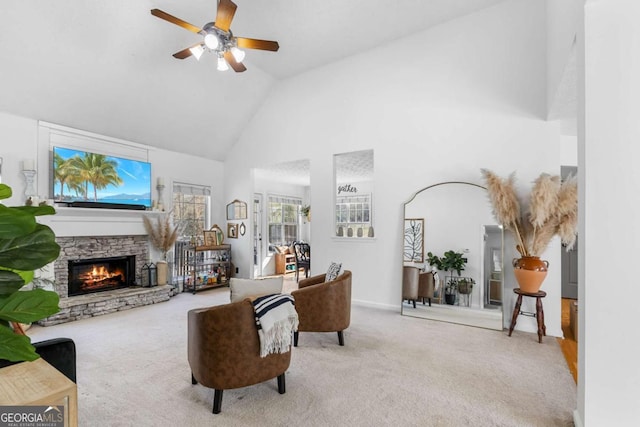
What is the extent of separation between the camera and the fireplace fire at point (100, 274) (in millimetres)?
4949

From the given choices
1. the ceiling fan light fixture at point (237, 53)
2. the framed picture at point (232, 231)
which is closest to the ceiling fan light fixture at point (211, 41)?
the ceiling fan light fixture at point (237, 53)

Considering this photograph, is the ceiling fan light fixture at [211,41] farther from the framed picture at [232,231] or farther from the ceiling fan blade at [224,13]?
the framed picture at [232,231]

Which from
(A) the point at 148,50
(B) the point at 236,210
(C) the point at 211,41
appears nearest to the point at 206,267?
(B) the point at 236,210

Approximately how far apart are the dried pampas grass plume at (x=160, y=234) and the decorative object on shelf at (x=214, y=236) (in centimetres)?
76

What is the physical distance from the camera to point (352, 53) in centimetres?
522

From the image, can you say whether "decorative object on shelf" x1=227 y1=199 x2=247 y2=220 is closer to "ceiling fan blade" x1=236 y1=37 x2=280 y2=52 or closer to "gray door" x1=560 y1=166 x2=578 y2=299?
"ceiling fan blade" x1=236 y1=37 x2=280 y2=52

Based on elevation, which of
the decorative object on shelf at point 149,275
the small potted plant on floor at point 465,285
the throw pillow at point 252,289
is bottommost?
the decorative object on shelf at point 149,275

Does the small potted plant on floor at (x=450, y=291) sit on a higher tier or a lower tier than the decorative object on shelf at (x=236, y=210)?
lower

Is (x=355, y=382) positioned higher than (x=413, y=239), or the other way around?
Answer: (x=413, y=239)

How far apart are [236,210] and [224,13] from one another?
4.32 meters

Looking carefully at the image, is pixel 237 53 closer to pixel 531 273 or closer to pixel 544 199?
pixel 544 199

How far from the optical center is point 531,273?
3.56 m

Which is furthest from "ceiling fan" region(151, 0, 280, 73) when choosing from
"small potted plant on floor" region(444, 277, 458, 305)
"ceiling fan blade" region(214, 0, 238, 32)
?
"small potted plant on floor" region(444, 277, 458, 305)

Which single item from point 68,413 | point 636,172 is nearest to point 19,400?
point 68,413
